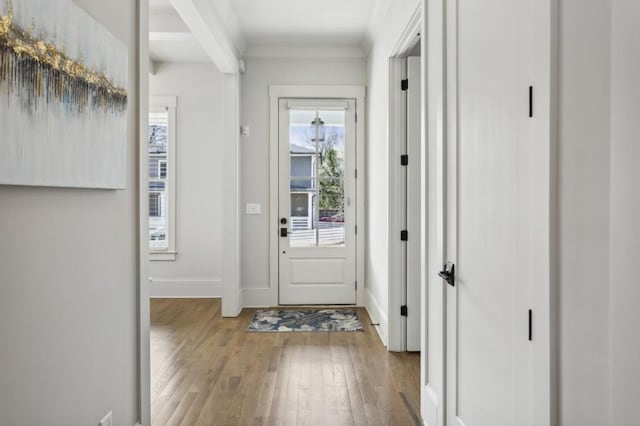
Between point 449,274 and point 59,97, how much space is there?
5.06ft

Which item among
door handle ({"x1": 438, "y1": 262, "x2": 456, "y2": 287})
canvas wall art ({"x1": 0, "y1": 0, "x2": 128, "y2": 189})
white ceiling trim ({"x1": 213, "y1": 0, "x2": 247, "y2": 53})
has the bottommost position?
door handle ({"x1": 438, "y1": 262, "x2": 456, "y2": 287})

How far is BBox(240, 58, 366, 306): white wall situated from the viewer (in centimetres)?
451

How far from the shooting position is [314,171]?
4.57 meters

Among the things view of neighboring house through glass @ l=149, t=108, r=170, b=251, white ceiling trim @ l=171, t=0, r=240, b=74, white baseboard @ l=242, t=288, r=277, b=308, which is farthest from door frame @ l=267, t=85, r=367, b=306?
view of neighboring house through glass @ l=149, t=108, r=170, b=251

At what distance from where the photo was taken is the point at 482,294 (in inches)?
58.6

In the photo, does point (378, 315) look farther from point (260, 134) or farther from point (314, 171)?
point (260, 134)

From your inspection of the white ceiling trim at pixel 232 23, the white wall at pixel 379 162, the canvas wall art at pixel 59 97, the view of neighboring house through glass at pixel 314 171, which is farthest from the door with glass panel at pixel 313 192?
the canvas wall art at pixel 59 97

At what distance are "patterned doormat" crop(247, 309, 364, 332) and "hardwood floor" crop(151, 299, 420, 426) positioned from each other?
138 mm
